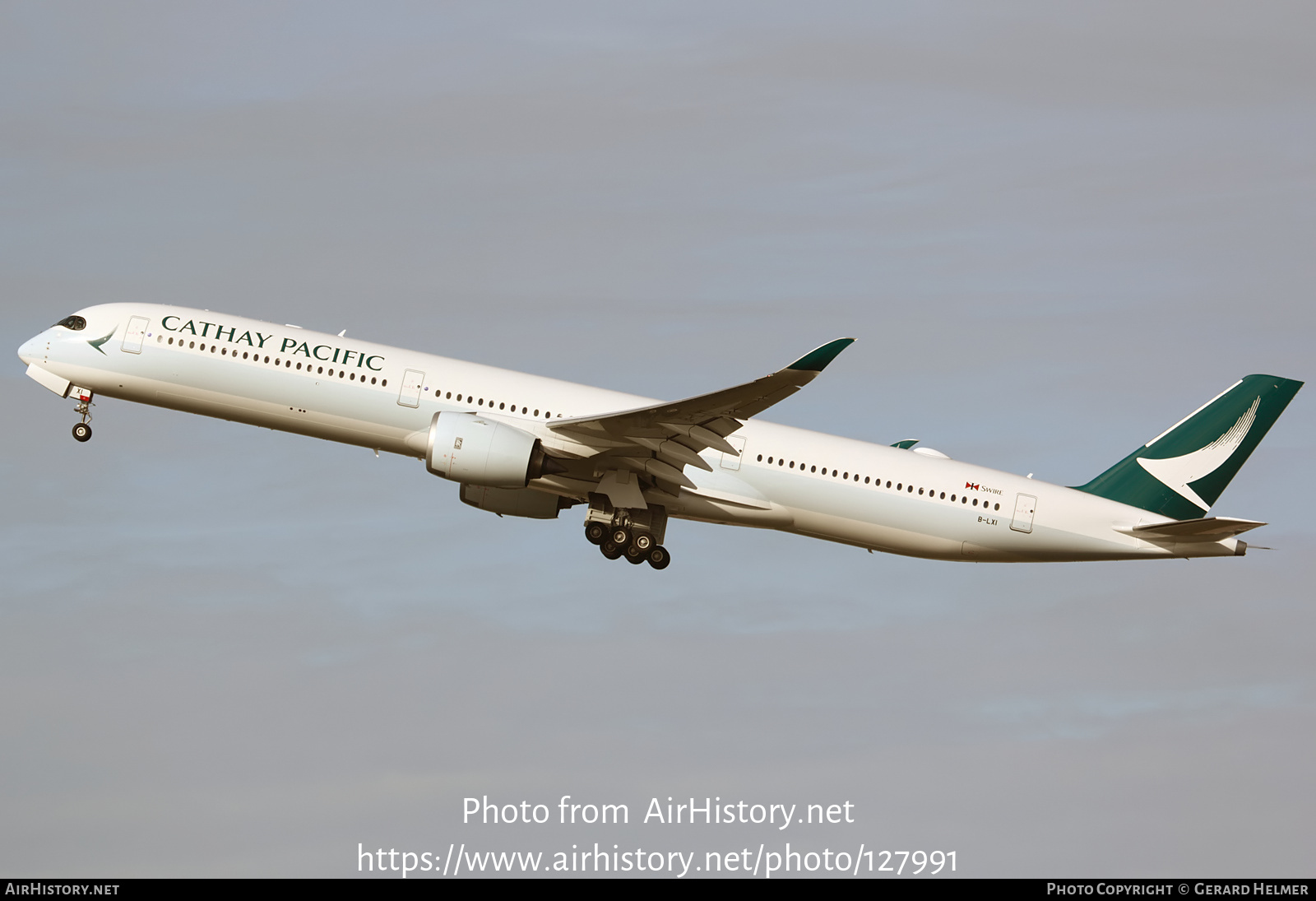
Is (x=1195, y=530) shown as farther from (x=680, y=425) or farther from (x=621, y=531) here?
(x=621, y=531)

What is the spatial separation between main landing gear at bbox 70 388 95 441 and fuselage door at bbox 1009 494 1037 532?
25.6 m

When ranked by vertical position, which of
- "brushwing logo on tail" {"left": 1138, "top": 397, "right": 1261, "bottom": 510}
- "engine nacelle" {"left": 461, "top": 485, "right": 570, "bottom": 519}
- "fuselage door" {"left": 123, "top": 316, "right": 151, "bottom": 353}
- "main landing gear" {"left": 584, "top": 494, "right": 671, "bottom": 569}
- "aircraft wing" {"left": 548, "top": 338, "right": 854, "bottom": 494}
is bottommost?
"main landing gear" {"left": 584, "top": 494, "right": 671, "bottom": 569}

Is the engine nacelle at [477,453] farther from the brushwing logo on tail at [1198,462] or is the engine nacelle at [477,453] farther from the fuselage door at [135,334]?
the brushwing logo on tail at [1198,462]

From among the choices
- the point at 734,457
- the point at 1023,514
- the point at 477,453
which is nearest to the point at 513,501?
the point at 477,453

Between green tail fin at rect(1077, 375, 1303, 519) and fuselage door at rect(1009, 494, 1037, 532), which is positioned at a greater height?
green tail fin at rect(1077, 375, 1303, 519)

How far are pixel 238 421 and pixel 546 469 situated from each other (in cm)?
852

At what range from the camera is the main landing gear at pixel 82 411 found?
4866 centimetres

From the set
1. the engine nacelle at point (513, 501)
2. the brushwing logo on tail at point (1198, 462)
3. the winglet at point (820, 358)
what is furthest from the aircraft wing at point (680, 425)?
the brushwing logo on tail at point (1198, 462)

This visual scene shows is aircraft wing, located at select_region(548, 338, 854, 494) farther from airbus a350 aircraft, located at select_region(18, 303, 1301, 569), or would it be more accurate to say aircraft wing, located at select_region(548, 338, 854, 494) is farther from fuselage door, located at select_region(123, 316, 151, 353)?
fuselage door, located at select_region(123, 316, 151, 353)

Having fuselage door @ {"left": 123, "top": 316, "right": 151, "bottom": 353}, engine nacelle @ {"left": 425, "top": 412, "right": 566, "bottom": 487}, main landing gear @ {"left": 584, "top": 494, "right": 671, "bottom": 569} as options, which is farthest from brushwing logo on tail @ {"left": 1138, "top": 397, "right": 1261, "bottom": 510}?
fuselage door @ {"left": 123, "top": 316, "right": 151, "bottom": 353}

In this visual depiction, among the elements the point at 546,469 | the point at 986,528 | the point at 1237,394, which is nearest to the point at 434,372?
the point at 546,469

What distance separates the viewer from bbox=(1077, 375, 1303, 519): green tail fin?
50.3 metres

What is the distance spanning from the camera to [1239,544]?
156 feet

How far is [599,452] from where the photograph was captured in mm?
46875
